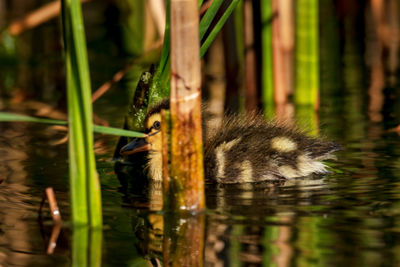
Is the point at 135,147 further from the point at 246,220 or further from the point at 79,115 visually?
the point at 79,115

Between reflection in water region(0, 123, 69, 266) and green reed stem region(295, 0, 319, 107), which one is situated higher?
green reed stem region(295, 0, 319, 107)

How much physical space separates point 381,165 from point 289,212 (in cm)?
78

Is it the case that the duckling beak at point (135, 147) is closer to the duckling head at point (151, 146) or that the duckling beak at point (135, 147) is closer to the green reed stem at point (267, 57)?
the duckling head at point (151, 146)

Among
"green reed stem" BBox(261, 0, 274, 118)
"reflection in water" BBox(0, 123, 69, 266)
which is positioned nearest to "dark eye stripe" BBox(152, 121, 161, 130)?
"reflection in water" BBox(0, 123, 69, 266)

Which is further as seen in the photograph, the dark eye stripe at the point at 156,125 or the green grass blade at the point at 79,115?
the dark eye stripe at the point at 156,125

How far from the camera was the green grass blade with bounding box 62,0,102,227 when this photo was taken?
2195mm

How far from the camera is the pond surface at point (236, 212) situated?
226 centimetres

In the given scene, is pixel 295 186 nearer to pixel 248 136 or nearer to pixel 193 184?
pixel 248 136

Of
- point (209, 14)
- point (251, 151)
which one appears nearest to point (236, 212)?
point (251, 151)

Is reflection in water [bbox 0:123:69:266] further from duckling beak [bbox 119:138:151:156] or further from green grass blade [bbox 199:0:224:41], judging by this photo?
green grass blade [bbox 199:0:224:41]

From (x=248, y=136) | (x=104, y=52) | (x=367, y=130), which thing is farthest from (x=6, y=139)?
(x=104, y=52)

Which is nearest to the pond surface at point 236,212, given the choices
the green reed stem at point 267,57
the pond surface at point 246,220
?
the pond surface at point 246,220

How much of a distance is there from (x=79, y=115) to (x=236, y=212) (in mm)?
676

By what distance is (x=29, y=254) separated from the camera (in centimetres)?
230
